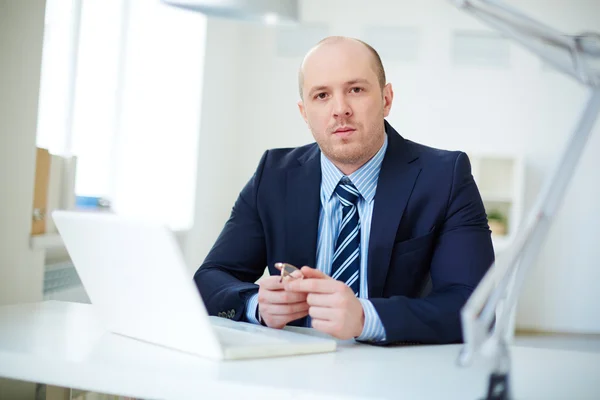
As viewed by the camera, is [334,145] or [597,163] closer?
[334,145]

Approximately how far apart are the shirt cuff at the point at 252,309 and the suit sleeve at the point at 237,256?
0.09 meters

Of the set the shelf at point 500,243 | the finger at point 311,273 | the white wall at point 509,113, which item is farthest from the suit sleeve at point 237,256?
the white wall at point 509,113

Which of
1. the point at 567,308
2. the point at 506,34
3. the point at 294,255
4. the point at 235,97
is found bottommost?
the point at 567,308

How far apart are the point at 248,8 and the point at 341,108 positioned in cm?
36

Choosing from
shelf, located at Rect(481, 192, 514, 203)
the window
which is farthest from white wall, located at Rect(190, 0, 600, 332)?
the window

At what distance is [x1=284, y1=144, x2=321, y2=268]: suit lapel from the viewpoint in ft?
6.05

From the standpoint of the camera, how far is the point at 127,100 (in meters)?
4.96

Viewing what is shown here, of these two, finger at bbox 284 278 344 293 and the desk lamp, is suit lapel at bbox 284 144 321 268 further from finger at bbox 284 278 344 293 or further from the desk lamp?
the desk lamp

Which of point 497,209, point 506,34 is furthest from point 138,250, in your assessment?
point 497,209

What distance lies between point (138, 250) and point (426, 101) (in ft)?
23.4

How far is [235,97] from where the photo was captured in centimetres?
808

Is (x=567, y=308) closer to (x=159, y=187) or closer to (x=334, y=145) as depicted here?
(x=159, y=187)

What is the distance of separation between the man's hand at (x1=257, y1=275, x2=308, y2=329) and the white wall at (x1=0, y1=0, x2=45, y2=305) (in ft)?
2.82

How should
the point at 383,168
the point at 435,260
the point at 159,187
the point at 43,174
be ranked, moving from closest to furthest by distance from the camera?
the point at 435,260 → the point at 383,168 → the point at 43,174 → the point at 159,187
